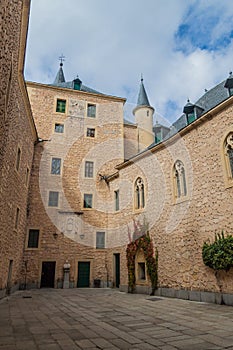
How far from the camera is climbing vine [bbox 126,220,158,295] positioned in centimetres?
1065

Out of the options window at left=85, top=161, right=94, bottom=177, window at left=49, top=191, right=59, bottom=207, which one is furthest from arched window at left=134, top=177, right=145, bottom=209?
window at left=49, top=191, right=59, bottom=207

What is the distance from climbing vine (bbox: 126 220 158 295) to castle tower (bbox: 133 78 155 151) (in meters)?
9.32

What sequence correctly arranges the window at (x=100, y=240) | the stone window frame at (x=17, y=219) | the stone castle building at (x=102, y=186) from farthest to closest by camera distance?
the window at (x=100, y=240) → the stone window frame at (x=17, y=219) → the stone castle building at (x=102, y=186)

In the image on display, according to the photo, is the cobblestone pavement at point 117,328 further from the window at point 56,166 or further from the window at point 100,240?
the window at point 56,166

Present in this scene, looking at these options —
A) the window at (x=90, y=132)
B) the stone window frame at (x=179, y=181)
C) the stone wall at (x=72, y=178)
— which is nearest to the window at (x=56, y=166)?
the stone wall at (x=72, y=178)

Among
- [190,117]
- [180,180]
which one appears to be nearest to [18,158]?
[180,180]

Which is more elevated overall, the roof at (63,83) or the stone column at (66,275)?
the roof at (63,83)

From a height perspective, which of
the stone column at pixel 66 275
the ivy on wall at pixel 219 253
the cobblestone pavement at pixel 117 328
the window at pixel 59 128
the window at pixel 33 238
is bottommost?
the cobblestone pavement at pixel 117 328

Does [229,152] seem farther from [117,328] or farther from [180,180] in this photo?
[117,328]

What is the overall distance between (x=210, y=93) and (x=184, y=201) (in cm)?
505

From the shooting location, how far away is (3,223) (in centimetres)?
915

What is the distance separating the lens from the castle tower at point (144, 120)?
20472 mm

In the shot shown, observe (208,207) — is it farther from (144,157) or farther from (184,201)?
(144,157)

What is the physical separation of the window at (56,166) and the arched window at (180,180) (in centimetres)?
789
